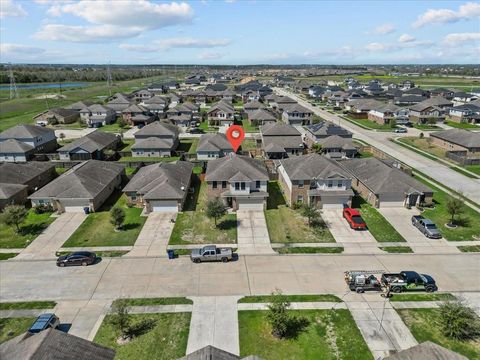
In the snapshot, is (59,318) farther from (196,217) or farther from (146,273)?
(196,217)

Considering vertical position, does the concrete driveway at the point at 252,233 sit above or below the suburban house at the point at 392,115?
below

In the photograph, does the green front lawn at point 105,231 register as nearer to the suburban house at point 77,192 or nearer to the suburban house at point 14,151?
the suburban house at point 77,192

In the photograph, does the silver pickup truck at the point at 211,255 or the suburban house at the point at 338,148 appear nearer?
the silver pickup truck at the point at 211,255

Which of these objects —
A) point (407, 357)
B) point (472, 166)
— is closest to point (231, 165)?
point (407, 357)

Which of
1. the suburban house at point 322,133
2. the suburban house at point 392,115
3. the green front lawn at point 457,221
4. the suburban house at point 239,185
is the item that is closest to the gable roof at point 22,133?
the suburban house at point 239,185

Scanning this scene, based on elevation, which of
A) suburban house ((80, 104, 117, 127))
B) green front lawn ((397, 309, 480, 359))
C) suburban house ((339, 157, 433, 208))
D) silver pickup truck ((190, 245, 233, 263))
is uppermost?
suburban house ((80, 104, 117, 127))

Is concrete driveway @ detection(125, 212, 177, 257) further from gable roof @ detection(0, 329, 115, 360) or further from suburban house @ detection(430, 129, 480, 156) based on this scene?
suburban house @ detection(430, 129, 480, 156)

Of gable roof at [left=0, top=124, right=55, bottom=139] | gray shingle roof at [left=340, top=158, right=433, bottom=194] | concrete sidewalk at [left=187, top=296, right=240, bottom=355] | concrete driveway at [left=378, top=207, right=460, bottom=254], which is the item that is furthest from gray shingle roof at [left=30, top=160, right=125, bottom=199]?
concrete driveway at [left=378, top=207, right=460, bottom=254]
